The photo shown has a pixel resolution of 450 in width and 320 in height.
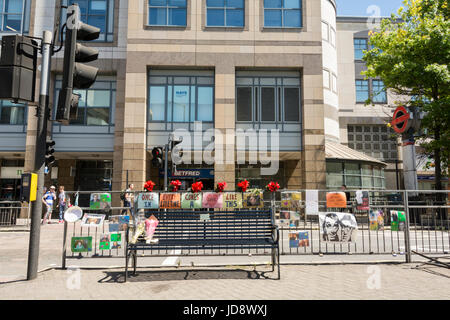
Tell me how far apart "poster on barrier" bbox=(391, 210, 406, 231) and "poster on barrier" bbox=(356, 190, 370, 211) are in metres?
0.67

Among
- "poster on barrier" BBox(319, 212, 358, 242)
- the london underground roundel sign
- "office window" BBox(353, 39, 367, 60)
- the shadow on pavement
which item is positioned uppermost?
"office window" BBox(353, 39, 367, 60)

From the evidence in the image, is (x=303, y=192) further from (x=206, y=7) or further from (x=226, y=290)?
(x=206, y=7)

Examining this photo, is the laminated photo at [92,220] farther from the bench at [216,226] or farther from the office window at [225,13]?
the office window at [225,13]

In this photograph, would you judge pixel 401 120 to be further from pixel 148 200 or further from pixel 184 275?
pixel 184 275

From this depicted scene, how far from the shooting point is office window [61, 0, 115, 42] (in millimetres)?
20484

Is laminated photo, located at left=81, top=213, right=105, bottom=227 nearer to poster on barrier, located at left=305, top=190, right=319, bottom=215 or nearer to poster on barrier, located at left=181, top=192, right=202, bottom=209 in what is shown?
poster on barrier, located at left=181, top=192, right=202, bottom=209

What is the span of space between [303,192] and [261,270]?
104 inches

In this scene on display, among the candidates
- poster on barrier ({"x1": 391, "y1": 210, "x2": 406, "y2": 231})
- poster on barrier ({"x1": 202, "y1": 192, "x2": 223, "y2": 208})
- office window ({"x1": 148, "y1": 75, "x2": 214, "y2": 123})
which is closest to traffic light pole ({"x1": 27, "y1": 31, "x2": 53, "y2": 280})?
poster on barrier ({"x1": 202, "y1": 192, "x2": 223, "y2": 208})

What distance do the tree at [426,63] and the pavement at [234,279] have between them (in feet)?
41.0

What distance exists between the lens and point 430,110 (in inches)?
664

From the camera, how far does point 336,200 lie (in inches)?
300

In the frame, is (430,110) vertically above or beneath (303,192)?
above

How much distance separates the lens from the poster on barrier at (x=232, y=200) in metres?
7.05
